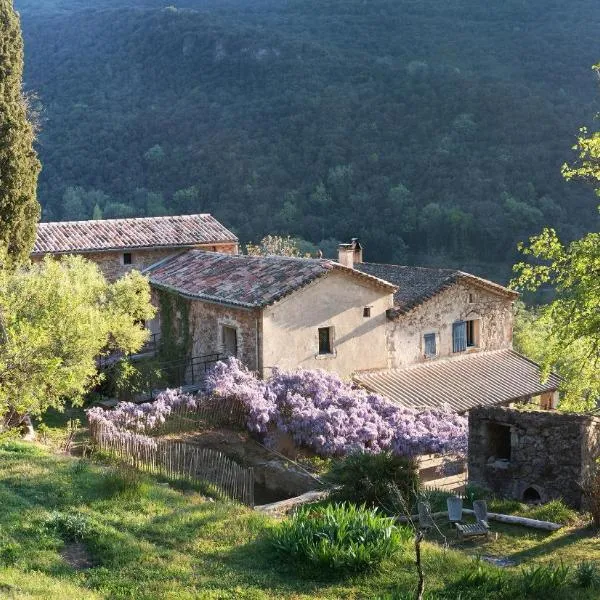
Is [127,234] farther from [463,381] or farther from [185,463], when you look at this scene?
[185,463]

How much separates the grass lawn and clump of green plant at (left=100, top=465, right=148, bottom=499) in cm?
2

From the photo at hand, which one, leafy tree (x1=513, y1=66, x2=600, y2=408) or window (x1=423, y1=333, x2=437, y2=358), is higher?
leafy tree (x1=513, y1=66, x2=600, y2=408)

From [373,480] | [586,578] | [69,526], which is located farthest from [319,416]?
[586,578]

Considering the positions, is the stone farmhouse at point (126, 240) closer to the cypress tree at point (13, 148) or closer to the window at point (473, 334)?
the cypress tree at point (13, 148)

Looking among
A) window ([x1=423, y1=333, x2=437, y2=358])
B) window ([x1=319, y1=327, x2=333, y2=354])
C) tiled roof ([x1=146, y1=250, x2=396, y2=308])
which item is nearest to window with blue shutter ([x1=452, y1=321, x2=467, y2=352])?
window ([x1=423, y1=333, x2=437, y2=358])

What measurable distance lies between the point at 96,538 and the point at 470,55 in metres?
75.4

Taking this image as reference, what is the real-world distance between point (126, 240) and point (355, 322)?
1174 cm

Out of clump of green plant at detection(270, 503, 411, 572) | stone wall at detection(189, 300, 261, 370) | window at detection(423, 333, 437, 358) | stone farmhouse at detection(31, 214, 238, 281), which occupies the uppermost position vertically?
stone farmhouse at detection(31, 214, 238, 281)

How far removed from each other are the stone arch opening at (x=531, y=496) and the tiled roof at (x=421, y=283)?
927 cm

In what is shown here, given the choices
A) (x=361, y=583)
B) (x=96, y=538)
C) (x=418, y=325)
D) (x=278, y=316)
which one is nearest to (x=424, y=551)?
(x=361, y=583)

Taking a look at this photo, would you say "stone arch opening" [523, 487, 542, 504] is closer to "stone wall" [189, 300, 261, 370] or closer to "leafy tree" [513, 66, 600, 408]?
"leafy tree" [513, 66, 600, 408]

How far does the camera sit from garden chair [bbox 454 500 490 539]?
1358 cm

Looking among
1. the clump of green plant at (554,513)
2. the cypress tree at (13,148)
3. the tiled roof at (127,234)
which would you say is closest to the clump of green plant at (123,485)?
the clump of green plant at (554,513)

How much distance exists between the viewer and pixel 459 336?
27.5m
